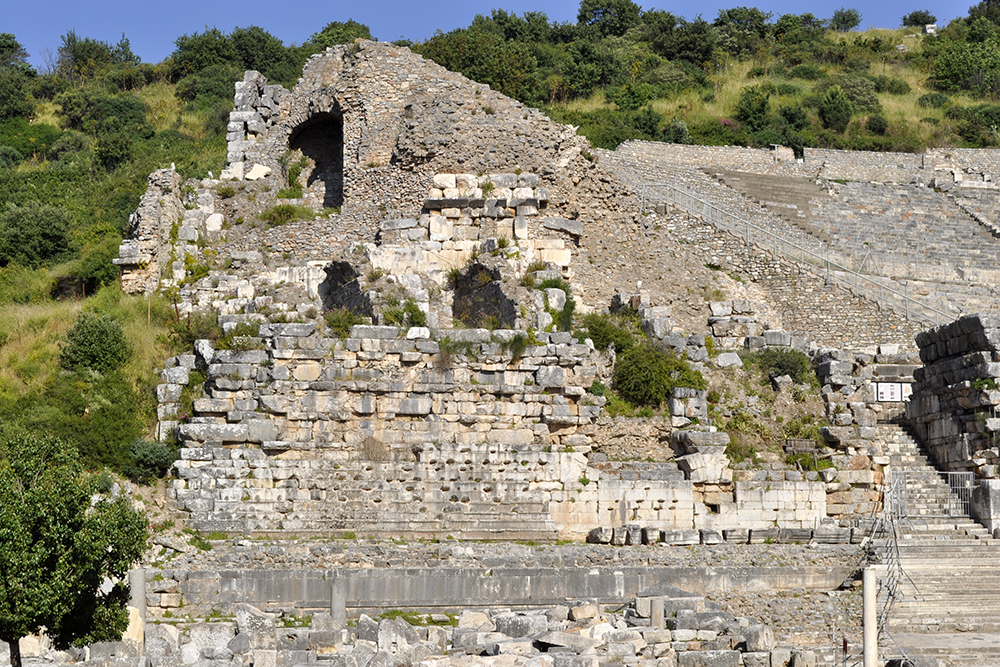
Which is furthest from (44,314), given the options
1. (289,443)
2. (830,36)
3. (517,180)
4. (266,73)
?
(830,36)

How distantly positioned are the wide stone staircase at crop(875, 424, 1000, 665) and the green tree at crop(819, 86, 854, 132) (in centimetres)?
3998

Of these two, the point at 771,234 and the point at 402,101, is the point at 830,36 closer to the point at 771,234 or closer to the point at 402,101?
the point at 771,234

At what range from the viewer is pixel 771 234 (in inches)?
1475

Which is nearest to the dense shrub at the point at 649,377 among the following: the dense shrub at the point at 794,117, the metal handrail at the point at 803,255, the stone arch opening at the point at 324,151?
the stone arch opening at the point at 324,151

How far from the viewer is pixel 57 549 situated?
14.0 metres

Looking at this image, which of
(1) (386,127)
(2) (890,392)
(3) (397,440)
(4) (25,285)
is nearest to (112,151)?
(4) (25,285)

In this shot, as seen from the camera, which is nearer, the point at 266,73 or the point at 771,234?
the point at 771,234

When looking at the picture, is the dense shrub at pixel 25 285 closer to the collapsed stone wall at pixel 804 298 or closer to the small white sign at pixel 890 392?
the collapsed stone wall at pixel 804 298

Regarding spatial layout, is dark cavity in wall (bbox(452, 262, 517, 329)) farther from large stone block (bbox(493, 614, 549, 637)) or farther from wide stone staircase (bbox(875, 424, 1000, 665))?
large stone block (bbox(493, 614, 549, 637))

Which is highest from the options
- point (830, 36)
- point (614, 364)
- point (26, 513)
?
point (830, 36)

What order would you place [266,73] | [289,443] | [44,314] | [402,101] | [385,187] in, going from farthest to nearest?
[266,73] < [402,101] < [385,187] < [44,314] < [289,443]

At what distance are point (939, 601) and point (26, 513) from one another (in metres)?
13.5

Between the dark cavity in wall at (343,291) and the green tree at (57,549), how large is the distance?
26.2ft

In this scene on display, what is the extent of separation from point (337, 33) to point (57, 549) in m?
45.3
